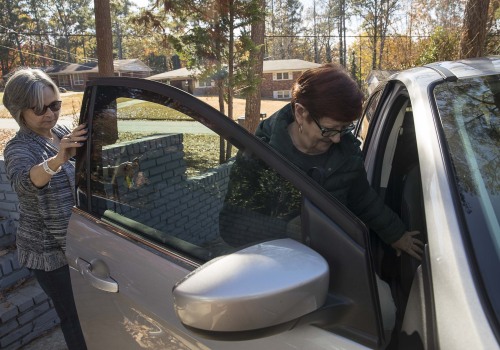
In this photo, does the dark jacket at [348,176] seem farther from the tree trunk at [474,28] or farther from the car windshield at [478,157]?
the tree trunk at [474,28]

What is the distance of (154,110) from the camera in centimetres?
155

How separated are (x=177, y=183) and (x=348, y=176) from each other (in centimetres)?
59

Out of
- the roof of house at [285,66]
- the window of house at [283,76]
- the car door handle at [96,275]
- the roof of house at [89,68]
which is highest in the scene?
the roof of house at [89,68]

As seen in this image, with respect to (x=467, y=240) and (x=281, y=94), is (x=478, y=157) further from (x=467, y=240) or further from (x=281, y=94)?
(x=281, y=94)

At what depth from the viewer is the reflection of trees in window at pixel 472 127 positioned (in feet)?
3.84

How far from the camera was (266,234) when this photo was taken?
1.22 metres

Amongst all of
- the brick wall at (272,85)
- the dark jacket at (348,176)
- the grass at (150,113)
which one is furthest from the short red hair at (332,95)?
the brick wall at (272,85)

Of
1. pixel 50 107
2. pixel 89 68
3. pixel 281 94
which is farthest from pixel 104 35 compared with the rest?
pixel 89 68

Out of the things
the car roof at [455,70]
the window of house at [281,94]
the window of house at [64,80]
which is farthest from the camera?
the window of house at [64,80]

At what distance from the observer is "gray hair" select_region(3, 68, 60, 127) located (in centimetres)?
208

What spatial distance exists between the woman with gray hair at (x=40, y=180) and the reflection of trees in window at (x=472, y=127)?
1582 mm

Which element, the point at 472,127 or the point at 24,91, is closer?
the point at 472,127

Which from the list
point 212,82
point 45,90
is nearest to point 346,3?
point 212,82

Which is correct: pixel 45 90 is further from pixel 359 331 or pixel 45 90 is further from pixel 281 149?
pixel 359 331
